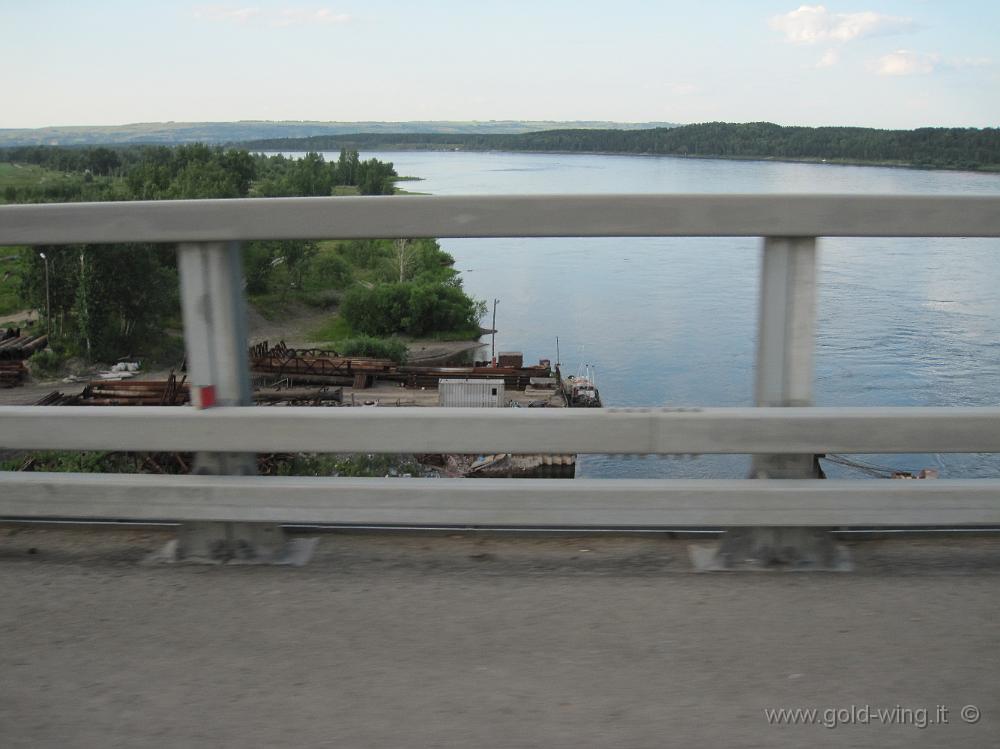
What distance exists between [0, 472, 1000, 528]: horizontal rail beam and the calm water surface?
0.33m

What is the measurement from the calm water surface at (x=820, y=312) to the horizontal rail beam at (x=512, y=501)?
1.08 ft

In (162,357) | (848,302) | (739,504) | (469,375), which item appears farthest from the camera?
(469,375)

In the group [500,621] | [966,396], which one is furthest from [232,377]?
[966,396]

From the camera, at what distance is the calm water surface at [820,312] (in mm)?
4430

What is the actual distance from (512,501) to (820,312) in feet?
8.41

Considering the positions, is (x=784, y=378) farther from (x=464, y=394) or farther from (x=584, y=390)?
(x=464, y=394)

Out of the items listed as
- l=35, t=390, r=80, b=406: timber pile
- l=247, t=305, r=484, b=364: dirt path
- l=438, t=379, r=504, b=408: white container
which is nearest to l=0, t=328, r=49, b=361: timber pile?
l=35, t=390, r=80, b=406: timber pile

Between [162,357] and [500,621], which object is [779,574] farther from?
[162,357]

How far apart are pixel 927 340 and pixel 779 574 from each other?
390cm

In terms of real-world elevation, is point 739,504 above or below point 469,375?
above

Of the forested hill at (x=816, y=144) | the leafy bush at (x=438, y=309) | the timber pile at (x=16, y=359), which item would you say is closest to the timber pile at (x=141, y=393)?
the timber pile at (x=16, y=359)

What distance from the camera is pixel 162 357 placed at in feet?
16.3

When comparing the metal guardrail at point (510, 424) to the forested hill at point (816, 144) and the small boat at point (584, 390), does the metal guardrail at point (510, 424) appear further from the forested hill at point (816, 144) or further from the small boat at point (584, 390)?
the small boat at point (584, 390)

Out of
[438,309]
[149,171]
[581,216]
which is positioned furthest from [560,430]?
[149,171]
